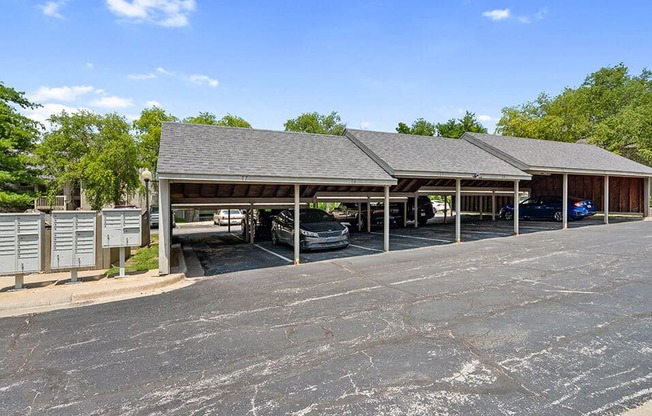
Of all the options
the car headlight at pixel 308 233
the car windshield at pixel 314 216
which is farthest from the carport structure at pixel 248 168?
the car windshield at pixel 314 216

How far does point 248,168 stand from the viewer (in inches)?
367

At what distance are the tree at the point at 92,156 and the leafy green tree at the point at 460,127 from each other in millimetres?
34336

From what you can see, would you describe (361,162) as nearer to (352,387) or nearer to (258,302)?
(258,302)

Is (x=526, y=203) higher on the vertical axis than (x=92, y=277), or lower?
higher

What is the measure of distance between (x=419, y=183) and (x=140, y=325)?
50.3ft

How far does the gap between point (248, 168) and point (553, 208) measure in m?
17.6

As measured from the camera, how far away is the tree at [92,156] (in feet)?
69.5

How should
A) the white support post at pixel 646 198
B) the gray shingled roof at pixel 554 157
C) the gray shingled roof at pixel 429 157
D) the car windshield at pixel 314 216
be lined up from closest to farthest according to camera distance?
the gray shingled roof at pixel 429 157
the car windshield at pixel 314 216
the gray shingled roof at pixel 554 157
the white support post at pixel 646 198

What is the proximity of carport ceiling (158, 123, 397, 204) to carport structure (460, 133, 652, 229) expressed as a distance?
792cm

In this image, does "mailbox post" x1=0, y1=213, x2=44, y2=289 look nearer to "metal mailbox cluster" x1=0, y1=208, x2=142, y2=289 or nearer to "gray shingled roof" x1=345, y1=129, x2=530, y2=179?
"metal mailbox cluster" x1=0, y1=208, x2=142, y2=289

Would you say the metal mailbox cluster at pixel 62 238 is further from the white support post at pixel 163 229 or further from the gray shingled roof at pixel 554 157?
the gray shingled roof at pixel 554 157

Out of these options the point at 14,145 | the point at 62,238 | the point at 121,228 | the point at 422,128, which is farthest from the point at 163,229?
the point at 422,128

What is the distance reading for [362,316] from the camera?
208 inches

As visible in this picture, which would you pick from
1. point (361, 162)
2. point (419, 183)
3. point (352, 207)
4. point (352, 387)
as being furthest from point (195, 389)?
point (352, 207)
